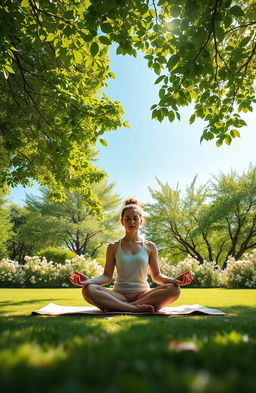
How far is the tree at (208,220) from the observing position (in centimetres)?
2722

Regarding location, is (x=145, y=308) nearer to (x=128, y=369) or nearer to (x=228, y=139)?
(x=128, y=369)

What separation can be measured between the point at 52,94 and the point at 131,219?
3184 millimetres

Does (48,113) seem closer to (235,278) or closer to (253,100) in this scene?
(253,100)

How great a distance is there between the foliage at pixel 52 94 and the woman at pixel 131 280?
8.25 feet

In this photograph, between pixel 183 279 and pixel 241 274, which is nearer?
pixel 183 279

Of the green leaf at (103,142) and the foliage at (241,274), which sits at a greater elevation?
the green leaf at (103,142)

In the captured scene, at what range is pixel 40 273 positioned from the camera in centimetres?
1309

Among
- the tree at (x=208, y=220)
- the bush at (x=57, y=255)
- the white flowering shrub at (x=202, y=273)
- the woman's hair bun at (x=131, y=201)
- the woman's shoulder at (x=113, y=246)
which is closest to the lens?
the woman's shoulder at (x=113, y=246)

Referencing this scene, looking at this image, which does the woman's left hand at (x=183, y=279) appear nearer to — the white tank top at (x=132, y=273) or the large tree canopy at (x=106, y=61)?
the white tank top at (x=132, y=273)

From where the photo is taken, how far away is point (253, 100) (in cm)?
610

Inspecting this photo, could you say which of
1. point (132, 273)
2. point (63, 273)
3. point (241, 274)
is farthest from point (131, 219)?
point (63, 273)

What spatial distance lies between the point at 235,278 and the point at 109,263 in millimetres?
8748

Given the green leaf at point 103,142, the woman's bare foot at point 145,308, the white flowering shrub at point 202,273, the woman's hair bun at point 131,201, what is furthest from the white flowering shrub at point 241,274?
the woman's bare foot at point 145,308

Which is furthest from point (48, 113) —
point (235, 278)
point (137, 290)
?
point (235, 278)
